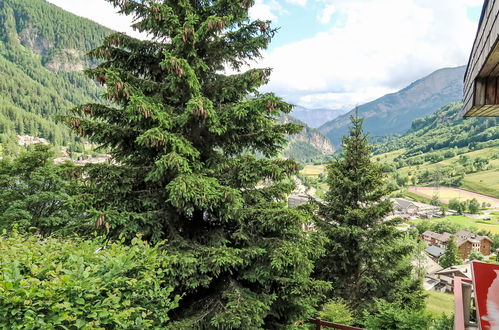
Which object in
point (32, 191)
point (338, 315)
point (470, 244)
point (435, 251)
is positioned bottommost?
point (435, 251)

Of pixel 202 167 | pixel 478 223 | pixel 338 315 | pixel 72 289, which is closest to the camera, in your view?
pixel 72 289

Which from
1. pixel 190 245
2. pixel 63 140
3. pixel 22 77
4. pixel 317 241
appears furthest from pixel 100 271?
pixel 22 77

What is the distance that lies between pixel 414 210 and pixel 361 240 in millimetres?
115327

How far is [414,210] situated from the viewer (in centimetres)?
10675

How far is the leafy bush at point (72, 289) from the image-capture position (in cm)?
234

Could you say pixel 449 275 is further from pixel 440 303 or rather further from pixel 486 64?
pixel 486 64

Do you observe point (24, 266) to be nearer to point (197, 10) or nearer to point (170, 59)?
point (170, 59)

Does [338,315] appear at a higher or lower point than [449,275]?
higher

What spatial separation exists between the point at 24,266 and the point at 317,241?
209 inches

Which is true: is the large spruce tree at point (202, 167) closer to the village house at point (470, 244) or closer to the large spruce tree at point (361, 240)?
the large spruce tree at point (361, 240)

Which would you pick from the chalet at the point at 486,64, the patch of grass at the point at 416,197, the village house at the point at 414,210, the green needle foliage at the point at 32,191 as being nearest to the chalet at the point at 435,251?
the village house at the point at 414,210

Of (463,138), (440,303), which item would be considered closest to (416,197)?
(463,138)

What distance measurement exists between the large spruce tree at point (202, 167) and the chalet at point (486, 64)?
10.2ft

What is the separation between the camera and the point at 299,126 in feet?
20.2
